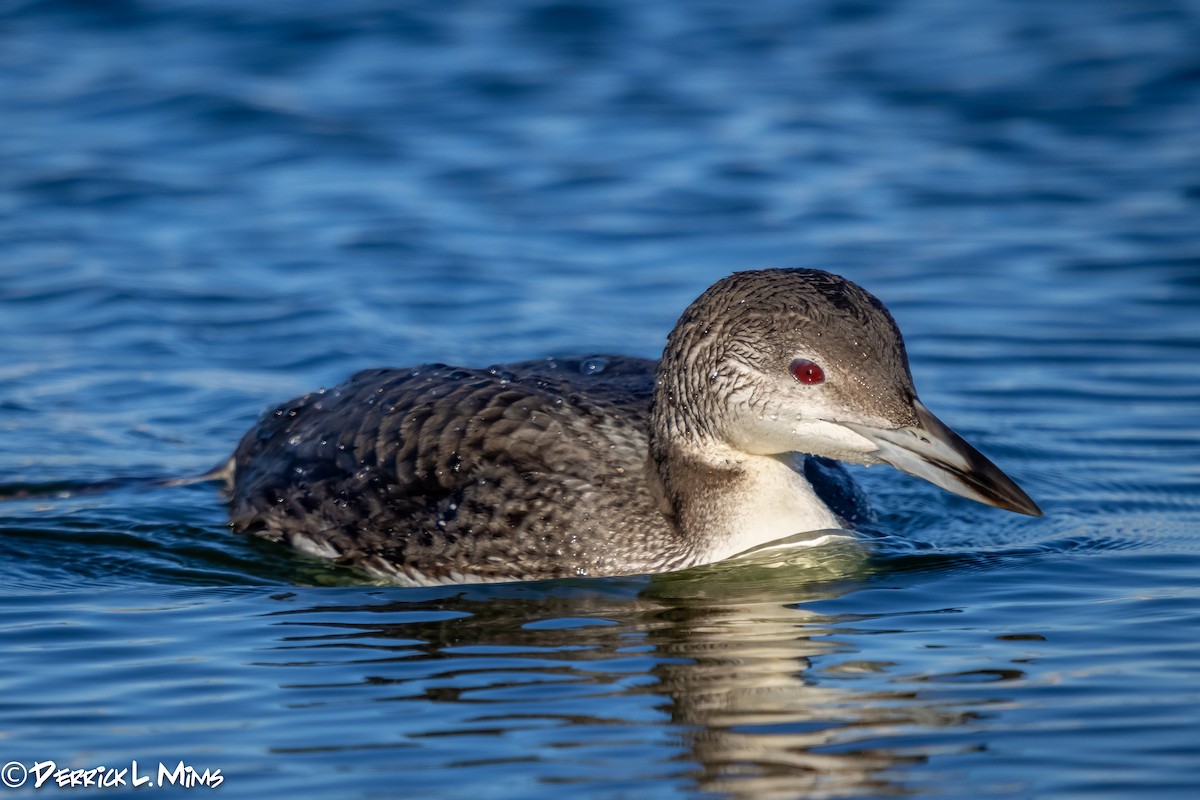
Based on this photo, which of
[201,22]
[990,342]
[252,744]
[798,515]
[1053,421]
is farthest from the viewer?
[201,22]

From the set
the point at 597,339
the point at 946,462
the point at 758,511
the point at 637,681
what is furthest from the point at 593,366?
the point at 637,681

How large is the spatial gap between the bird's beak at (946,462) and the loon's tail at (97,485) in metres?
3.41

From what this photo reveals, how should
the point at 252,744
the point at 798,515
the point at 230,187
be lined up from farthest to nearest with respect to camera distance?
1. the point at 230,187
2. the point at 798,515
3. the point at 252,744

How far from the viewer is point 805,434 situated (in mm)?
6930

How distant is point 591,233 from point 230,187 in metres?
2.85

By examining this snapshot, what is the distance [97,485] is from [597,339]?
3.13 m

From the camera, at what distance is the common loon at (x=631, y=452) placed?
6.79m

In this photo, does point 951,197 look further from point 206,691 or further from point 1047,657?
point 206,691

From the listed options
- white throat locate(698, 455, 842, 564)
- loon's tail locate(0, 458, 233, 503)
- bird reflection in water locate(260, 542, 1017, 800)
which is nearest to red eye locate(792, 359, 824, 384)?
white throat locate(698, 455, 842, 564)

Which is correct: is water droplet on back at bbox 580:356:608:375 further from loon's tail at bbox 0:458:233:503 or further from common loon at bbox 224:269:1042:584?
loon's tail at bbox 0:458:233:503

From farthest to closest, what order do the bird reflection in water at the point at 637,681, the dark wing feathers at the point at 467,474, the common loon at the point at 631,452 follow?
the dark wing feathers at the point at 467,474 → the common loon at the point at 631,452 → the bird reflection in water at the point at 637,681

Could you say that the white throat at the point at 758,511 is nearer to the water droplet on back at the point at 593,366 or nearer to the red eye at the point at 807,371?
the red eye at the point at 807,371

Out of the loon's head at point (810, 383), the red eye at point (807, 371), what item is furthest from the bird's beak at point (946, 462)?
the red eye at point (807, 371)

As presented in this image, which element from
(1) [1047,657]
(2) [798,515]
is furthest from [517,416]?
(1) [1047,657]
